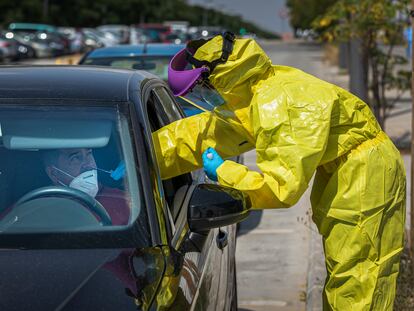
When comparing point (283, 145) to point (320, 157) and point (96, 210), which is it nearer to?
point (320, 157)

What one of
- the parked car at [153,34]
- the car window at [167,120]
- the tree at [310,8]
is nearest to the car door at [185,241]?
the car window at [167,120]

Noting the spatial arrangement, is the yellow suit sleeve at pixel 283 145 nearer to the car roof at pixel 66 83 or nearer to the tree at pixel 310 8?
the car roof at pixel 66 83

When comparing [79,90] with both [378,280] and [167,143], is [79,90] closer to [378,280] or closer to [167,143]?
[167,143]

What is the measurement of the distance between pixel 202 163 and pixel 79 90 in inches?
22.7

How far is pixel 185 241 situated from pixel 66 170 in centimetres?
55

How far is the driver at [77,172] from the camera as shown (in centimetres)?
327

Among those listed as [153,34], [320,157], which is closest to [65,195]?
[320,157]

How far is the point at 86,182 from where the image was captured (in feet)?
11.0

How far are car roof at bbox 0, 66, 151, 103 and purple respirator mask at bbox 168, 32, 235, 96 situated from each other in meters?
0.20

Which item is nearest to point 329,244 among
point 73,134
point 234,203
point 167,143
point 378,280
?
point 378,280

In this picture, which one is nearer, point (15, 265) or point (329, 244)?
point (15, 265)

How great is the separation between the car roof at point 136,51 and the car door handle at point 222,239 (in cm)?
494

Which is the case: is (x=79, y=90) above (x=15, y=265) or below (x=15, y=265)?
above

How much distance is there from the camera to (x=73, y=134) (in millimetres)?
3428
